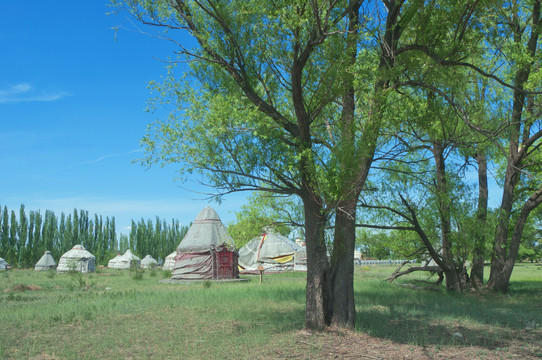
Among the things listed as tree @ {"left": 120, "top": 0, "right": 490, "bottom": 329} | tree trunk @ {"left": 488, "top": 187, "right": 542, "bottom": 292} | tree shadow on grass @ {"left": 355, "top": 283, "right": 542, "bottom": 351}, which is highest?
tree @ {"left": 120, "top": 0, "right": 490, "bottom": 329}

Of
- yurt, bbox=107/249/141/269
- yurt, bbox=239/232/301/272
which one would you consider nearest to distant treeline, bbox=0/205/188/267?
yurt, bbox=107/249/141/269

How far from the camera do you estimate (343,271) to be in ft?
31.6

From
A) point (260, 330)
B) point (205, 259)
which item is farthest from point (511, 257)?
point (205, 259)

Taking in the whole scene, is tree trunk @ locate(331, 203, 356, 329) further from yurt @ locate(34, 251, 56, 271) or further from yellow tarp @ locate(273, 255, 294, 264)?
yurt @ locate(34, 251, 56, 271)

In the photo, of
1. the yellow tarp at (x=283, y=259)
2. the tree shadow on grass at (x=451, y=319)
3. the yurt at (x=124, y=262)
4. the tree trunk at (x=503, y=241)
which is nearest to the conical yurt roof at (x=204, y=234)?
the yellow tarp at (x=283, y=259)

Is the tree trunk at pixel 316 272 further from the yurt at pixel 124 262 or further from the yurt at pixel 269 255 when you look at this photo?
the yurt at pixel 124 262

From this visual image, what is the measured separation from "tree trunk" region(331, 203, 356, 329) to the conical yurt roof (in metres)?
17.1

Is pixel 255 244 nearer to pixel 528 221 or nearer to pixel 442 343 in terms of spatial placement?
pixel 528 221

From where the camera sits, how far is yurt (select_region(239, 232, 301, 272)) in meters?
37.8

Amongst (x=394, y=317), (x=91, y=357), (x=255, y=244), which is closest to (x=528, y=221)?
(x=394, y=317)

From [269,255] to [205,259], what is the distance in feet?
40.1

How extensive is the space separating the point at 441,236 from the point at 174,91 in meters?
12.0

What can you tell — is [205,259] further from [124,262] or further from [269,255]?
[124,262]

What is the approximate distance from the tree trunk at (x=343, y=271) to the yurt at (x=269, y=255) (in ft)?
91.2
